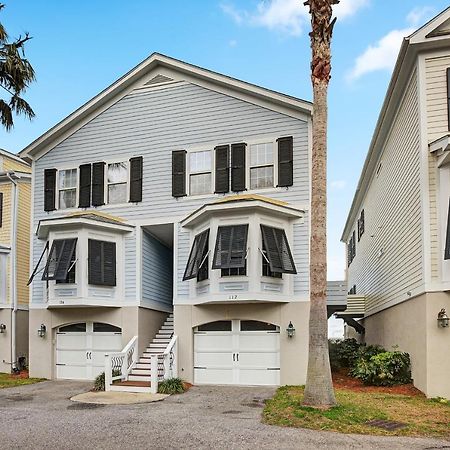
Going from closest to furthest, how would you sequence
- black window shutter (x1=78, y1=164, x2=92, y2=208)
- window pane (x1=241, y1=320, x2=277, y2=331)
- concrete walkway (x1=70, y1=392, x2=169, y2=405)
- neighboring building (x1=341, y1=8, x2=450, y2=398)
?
neighboring building (x1=341, y1=8, x2=450, y2=398) < concrete walkway (x1=70, y1=392, x2=169, y2=405) < window pane (x1=241, y1=320, x2=277, y2=331) < black window shutter (x1=78, y1=164, x2=92, y2=208)

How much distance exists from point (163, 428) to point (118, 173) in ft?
34.4

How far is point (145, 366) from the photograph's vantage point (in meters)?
16.6

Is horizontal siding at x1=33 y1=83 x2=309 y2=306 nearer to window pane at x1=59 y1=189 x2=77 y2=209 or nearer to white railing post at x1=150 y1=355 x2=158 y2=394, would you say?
window pane at x1=59 y1=189 x2=77 y2=209

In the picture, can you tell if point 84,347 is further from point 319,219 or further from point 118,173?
point 319,219

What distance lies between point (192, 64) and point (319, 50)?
668 cm

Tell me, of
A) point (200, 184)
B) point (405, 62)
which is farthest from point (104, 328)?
point (405, 62)

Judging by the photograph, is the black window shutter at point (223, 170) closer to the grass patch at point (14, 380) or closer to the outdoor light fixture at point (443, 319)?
the outdoor light fixture at point (443, 319)

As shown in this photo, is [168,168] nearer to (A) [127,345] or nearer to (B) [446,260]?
(A) [127,345]

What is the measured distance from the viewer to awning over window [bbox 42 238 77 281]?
17.1 metres

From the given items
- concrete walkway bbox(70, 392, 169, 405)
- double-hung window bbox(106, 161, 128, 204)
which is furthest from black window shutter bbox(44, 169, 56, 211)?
concrete walkway bbox(70, 392, 169, 405)

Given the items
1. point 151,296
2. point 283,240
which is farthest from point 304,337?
point 151,296

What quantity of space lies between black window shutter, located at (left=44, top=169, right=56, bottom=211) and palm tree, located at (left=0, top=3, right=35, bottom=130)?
2309 millimetres

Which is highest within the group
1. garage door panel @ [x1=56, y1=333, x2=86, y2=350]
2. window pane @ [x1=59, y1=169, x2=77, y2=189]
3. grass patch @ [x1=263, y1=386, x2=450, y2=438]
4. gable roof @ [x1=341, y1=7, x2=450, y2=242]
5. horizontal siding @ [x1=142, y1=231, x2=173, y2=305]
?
gable roof @ [x1=341, y1=7, x2=450, y2=242]

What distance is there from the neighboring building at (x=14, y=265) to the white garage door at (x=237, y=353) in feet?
28.5
